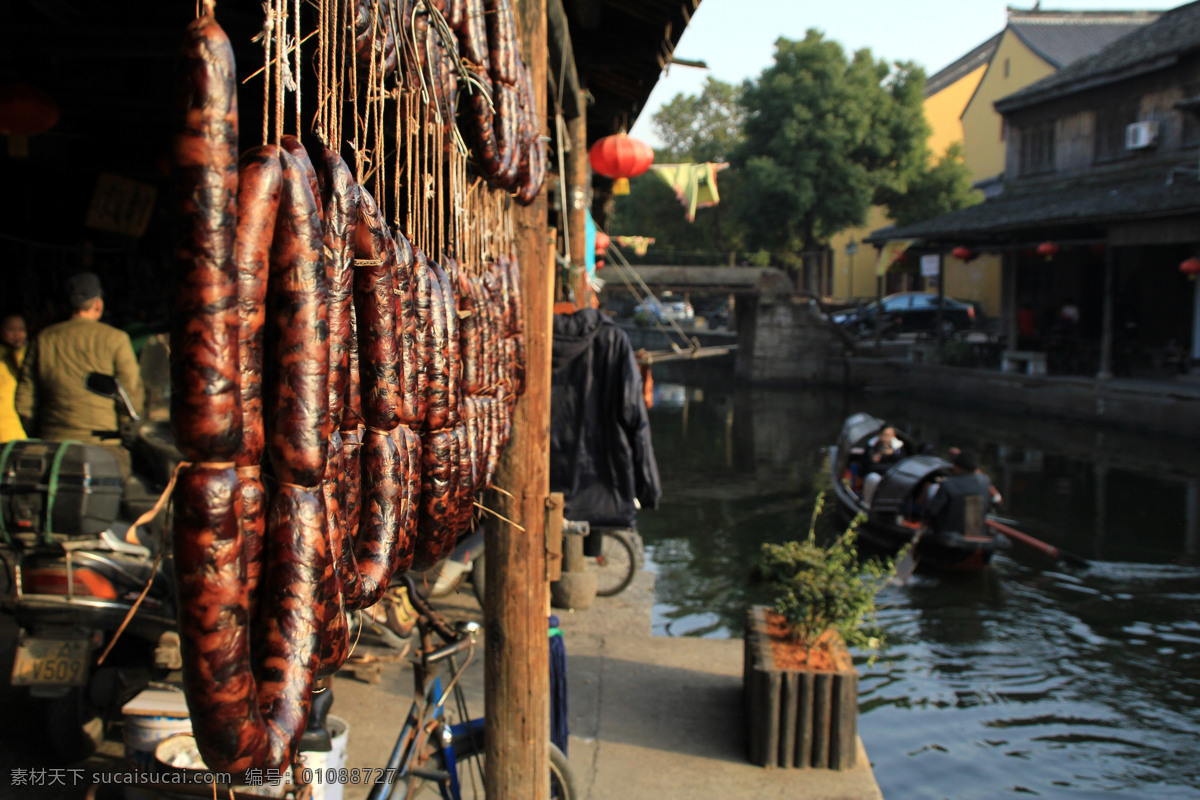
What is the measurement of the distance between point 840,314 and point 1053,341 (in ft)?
42.2

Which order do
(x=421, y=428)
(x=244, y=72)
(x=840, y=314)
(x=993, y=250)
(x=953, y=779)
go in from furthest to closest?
(x=840, y=314)
(x=993, y=250)
(x=953, y=779)
(x=244, y=72)
(x=421, y=428)

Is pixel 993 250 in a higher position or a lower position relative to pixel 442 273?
higher

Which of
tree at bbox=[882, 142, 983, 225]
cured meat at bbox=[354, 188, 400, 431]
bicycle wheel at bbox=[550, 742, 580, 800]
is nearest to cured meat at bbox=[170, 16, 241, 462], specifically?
cured meat at bbox=[354, 188, 400, 431]

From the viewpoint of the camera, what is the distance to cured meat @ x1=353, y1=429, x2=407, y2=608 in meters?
1.60

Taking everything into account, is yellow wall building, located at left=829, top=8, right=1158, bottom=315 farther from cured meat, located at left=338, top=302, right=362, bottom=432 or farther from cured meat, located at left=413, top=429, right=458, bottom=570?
cured meat, located at left=338, top=302, right=362, bottom=432

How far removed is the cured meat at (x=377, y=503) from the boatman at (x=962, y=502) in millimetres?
10174

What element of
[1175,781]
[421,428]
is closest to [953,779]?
[1175,781]

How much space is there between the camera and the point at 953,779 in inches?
257

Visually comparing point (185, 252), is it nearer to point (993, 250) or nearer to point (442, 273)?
point (442, 273)

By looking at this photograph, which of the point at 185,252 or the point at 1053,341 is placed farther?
the point at 1053,341

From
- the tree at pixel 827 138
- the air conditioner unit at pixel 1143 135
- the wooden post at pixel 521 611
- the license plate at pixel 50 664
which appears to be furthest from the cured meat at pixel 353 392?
the tree at pixel 827 138

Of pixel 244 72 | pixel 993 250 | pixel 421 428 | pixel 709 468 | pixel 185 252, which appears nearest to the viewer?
pixel 185 252

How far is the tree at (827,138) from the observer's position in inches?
1264

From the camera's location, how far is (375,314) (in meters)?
1.54
